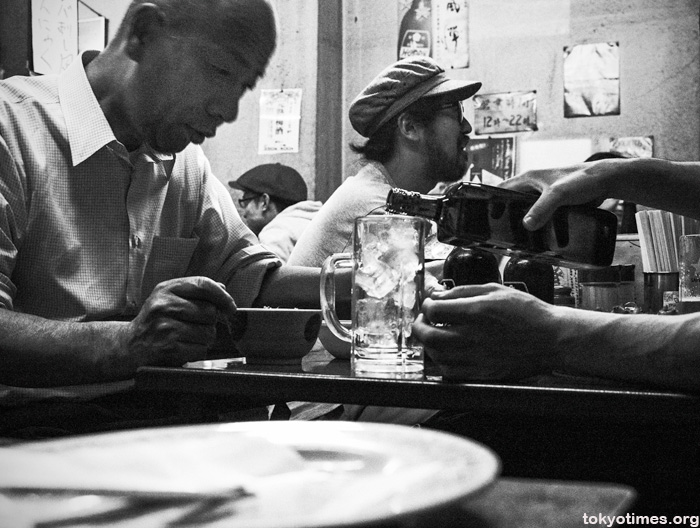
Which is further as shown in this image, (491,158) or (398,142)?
(491,158)

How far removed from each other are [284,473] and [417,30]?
4452 mm

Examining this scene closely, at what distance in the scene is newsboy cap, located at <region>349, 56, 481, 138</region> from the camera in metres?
2.91

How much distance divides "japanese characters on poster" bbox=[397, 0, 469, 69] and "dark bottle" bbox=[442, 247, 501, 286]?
324cm

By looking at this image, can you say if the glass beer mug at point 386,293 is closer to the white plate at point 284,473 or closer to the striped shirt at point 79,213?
the white plate at point 284,473

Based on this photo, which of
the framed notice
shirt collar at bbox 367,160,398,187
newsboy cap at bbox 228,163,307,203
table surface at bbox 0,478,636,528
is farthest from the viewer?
the framed notice

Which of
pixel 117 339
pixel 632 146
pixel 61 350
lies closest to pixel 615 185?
pixel 117 339

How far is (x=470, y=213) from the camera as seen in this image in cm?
127

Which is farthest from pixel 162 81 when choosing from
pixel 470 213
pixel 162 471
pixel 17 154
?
pixel 162 471

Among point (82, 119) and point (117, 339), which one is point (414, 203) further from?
point (82, 119)

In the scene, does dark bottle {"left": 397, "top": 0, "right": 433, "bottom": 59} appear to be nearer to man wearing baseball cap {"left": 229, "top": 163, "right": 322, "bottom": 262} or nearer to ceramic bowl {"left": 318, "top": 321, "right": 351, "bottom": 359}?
man wearing baseball cap {"left": 229, "top": 163, "right": 322, "bottom": 262}

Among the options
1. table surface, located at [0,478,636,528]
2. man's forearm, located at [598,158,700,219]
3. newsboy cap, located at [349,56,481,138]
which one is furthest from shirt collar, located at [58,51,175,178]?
newsboy cap, located at [349,56,481,138]

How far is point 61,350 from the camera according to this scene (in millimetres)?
1271

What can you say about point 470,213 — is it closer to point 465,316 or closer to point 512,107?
point 465,316

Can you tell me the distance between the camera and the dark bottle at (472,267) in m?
1.47
